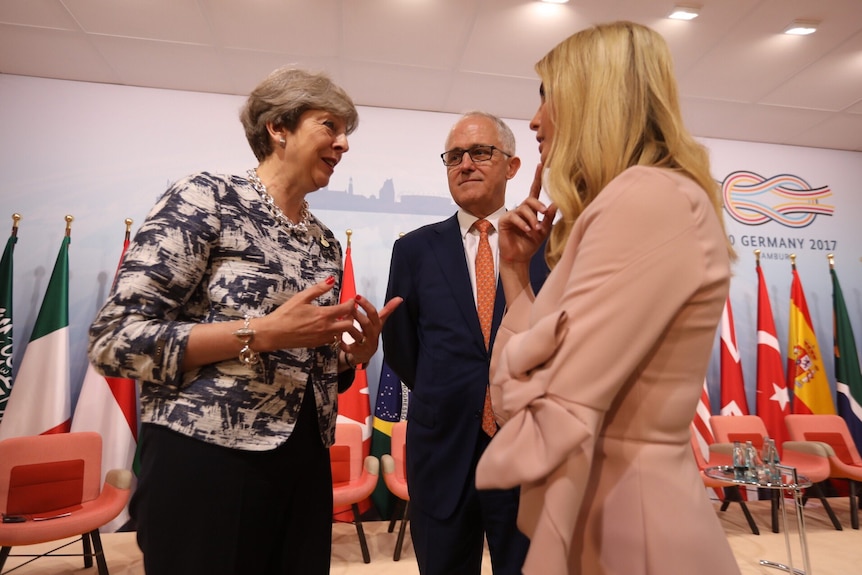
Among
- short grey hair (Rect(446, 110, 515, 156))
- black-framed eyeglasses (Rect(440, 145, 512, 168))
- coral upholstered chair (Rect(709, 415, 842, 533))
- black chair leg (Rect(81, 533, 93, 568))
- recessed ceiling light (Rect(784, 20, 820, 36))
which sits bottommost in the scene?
black chair leg (Rect(81, 533, 93, 568))

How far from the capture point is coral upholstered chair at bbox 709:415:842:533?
14.5ft

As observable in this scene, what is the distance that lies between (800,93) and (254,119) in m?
5.74

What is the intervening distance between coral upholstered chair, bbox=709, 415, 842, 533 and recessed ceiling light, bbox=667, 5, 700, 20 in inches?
137

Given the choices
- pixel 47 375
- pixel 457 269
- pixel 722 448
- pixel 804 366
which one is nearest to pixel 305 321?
pixel 457 269

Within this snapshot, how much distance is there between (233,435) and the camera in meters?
1.18

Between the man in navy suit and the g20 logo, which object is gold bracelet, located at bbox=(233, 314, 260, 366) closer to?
the man in navy suit

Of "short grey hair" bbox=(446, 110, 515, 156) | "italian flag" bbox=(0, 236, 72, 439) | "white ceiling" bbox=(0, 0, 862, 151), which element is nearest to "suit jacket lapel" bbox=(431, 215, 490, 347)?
"short grey hair" bbox=(446, 110, 515, 156)

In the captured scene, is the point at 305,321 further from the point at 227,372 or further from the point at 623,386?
the point at 623,386

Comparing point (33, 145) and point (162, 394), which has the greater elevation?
point (33, 145)

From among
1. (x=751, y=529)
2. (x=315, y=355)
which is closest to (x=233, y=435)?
(x=315, y=355)

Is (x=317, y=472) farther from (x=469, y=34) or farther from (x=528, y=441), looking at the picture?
(x=469, y=34)

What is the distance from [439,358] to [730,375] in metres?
4.41

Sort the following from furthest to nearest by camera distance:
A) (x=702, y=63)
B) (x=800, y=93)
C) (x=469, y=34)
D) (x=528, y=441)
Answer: (x=800, y=93)
(x=702, y=63)
(x=469, y=34)
(x=528, y=441)

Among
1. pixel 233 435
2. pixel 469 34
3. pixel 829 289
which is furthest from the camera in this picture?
pixel 829 289
